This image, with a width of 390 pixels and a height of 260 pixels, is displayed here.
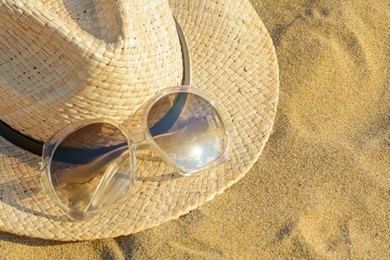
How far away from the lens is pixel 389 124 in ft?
8.71

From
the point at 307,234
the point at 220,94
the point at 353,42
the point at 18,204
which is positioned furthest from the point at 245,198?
the point at 353,42

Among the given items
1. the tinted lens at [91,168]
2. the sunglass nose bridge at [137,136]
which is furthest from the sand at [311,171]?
the sunglass nose bridge at [137,136]

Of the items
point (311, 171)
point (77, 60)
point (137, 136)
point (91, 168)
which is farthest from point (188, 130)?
point (311, 171)

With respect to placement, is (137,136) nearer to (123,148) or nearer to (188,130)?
(123,148)

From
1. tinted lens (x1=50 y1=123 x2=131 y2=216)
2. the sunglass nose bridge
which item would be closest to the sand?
tinted lens (x1=50 y1=123 x2=131 y2=216)

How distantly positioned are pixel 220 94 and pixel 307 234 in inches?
24.7

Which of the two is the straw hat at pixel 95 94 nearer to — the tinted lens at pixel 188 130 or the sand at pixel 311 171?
the tinted lens at pixel 188 130

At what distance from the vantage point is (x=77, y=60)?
178cm

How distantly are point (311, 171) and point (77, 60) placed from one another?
1.15 m

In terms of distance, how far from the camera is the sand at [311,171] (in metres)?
2.16

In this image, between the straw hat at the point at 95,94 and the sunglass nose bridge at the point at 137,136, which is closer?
the straw hat at the point at 95,94

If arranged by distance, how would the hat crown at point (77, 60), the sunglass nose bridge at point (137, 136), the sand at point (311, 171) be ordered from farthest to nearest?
1. the sand at point (311, 171)
2. the sunglass nose bridge at point (137, 136)
3. the hat crown at point (77, 60)

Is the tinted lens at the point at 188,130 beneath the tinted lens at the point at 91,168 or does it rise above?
beneath

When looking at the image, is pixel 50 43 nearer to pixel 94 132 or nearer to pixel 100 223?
pixel 94 132
